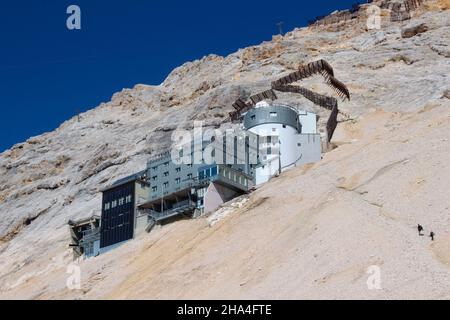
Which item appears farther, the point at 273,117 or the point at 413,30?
the point at 413,30

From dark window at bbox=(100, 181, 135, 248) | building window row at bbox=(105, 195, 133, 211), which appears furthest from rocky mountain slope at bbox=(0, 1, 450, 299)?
building window row at bbox=(105, 195, 133, 211)

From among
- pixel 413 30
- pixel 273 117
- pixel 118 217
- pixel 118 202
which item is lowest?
pixel 118 217

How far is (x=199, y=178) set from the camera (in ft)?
224

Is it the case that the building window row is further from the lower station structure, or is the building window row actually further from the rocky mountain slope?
the rocky mountain slope

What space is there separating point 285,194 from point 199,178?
37.9 ft

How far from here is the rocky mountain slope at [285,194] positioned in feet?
143

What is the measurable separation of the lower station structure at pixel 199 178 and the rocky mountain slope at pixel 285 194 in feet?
8.75

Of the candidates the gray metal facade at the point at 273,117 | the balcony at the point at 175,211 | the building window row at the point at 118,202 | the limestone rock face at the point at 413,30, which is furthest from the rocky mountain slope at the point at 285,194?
the building window row at the point at 118,202

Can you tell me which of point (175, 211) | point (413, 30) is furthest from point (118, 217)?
point (413, 30)

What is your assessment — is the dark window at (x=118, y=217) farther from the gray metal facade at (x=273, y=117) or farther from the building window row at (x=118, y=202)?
the gray metal facade at (x=273, y=117)

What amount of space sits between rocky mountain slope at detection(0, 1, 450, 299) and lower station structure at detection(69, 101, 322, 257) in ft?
8.75

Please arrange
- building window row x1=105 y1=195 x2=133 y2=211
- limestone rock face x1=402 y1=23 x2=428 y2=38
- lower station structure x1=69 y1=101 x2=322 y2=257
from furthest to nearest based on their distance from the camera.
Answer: limestone rock face x1=402 y1=23 x2=428 y2=38
building window row x1=105 y1=195 x2=133 y2=211
lower station structure x1=69 y1=101 x2=322 y2=257

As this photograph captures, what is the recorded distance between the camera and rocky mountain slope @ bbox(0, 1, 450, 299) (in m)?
43.6

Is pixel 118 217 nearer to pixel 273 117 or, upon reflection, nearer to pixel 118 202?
pixel 118 202
